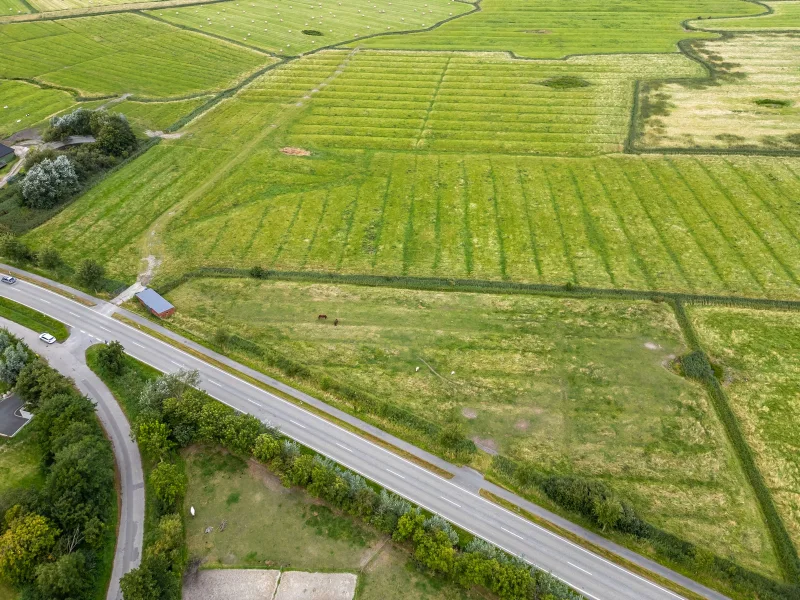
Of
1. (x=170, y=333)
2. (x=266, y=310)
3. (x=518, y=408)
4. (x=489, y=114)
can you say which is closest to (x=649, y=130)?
(x=489, y=114)

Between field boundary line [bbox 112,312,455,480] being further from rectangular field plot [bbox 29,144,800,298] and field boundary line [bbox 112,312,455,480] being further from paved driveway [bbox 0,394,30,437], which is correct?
paved driveway [bbox 0,394,30,437]

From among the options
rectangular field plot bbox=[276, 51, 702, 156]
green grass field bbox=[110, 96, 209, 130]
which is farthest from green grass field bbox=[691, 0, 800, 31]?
green grass field bbox=[110, 96, 209, 130]

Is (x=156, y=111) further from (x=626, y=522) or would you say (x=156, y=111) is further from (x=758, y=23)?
(x=758, y=23)

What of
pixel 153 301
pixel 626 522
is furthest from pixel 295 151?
pixel 626 522

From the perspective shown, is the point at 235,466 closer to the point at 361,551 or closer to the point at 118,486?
the point at 118,486

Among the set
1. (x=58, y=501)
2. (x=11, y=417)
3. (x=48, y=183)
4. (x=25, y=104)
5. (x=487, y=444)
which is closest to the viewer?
(x=58, y=501)

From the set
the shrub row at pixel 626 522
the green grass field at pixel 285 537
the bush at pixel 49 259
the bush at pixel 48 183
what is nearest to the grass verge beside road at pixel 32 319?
the bush at pixel 49 259
